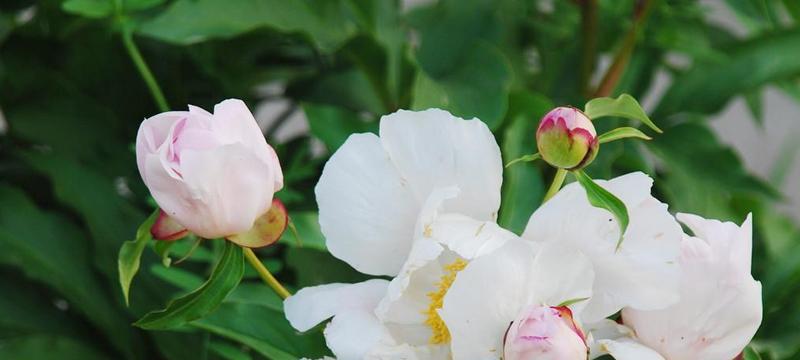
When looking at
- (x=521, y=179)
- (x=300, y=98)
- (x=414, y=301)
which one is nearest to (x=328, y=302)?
(x=414, y=301)

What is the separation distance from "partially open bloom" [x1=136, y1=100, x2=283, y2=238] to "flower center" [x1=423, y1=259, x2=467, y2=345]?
5 centimetres

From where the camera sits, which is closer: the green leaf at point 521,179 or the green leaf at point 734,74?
the green leaf at point 521,179

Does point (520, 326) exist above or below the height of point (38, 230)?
above

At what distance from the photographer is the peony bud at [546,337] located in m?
0.24

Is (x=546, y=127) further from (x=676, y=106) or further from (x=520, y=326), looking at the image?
(x=676, y=106)

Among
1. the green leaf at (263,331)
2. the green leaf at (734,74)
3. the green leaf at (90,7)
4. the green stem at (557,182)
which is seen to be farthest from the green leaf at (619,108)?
the green leaf at (734,74)

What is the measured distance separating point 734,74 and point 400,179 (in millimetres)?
409

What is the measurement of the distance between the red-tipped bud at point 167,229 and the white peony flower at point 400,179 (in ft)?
0.12

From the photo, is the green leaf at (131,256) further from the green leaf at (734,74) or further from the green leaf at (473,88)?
the green leaf at (734,74)

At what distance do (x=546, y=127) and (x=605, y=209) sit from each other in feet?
0.08

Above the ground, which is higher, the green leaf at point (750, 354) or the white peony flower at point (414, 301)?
the white peony flower at point (414, 301)

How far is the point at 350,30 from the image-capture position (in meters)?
0.58

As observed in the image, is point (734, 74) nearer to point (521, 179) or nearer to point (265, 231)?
point (521, 179)

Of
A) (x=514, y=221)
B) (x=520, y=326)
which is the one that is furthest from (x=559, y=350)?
(x=514, y=221)
